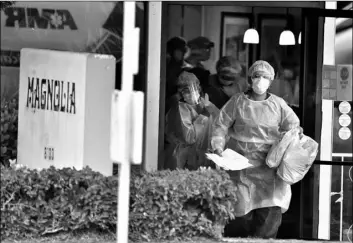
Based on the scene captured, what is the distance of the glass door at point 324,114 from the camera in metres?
10.5

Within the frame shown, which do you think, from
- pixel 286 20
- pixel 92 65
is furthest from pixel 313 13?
pixel 92 65

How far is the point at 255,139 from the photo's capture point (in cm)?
989

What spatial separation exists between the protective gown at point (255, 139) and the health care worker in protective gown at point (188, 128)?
49 centimetres

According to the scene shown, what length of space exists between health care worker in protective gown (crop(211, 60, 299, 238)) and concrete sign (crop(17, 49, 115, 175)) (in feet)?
4.43

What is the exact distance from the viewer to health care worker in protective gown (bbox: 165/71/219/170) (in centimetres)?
1045

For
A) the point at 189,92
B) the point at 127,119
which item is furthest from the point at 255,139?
the point at 127,119

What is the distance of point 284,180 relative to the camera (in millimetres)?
9844

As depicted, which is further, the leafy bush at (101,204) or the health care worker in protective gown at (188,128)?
the health care worker in protective gown at (188,128)

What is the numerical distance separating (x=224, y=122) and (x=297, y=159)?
2.51ft

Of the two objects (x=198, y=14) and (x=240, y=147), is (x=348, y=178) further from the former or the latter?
(x=198, y=14)

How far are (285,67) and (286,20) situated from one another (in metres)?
0.48

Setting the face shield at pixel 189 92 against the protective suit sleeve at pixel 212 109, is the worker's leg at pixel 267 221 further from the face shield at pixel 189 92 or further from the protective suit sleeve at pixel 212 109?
the face shield at pixel 189 92

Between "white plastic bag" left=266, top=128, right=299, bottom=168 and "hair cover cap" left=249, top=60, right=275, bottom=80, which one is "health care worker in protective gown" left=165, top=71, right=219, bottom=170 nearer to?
"hair cover cap" left=249, top=60, right=275, bottom=80

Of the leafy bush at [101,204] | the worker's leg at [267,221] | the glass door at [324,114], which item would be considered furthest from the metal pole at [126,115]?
the glass door at [324,114]
